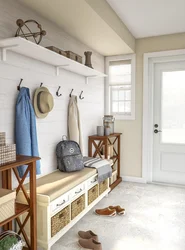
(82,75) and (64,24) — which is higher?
(64,24)

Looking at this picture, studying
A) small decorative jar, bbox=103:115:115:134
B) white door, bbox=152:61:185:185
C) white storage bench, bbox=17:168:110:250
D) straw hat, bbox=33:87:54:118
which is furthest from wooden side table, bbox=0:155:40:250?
white door, bbox=152:61:185:185

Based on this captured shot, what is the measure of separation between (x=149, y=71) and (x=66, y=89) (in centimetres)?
164

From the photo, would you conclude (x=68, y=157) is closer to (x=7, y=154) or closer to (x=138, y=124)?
(x=7, y=154)

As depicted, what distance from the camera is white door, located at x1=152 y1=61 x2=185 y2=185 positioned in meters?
3.83

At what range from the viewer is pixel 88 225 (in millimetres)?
2564

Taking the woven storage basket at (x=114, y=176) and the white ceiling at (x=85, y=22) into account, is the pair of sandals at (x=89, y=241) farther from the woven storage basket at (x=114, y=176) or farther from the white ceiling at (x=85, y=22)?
the white ceiling at (x=85, y=22)

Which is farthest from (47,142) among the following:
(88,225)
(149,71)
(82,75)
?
Result: (149,71)

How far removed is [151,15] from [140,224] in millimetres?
2542

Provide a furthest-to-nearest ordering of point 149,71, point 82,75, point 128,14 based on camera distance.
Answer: point 149,71 → point 82,75 → point 128,14

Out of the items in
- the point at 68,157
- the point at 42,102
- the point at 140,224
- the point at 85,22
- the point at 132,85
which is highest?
the point at 85,22

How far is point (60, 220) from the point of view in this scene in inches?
86.2

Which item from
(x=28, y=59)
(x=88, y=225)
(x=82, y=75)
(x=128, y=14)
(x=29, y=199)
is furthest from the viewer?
(x=82, y=75)

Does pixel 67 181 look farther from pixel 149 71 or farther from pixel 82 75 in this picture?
pixel 149 71

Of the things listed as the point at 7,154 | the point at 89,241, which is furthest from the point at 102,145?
the point at 7,154
